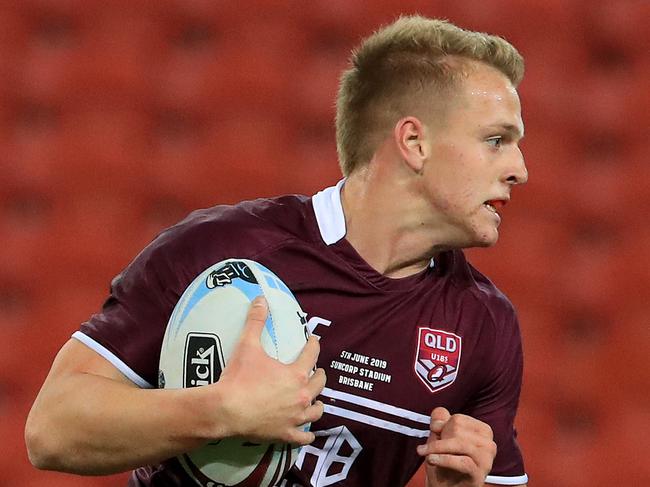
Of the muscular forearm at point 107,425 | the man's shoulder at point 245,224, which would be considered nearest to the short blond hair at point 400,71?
the man's shoulder at point 245,224

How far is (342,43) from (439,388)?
1143 mm

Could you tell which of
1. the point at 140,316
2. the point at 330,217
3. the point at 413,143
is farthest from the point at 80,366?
the point at 413,143

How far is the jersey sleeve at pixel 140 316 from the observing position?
3.62ft

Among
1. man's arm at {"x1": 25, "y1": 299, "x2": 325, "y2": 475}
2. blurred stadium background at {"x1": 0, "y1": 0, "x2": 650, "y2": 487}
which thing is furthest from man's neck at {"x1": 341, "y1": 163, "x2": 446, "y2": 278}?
blurred stadium background at {"x1": 0, "y1": 0, "x2": 650, "y2": 487}

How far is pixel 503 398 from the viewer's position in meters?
1.29

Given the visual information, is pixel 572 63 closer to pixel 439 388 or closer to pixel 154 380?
pixel 439 388

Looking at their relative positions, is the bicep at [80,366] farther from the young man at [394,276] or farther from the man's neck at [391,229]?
the man's neck at [391,229]

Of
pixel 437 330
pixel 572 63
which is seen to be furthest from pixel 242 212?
pixel 572 63

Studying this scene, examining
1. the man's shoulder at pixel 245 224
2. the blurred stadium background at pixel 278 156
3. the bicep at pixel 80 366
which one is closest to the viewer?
the bicep at pixel 80 366

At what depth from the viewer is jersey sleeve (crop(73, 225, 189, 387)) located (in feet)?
3.62

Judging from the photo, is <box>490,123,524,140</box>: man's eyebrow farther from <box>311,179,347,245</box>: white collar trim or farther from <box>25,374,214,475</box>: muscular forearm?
<box>25,374,214,475</box>: muscular forearm

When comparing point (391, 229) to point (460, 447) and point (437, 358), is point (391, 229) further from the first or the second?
point (460, 447)

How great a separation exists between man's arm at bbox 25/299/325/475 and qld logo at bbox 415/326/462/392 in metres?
0.23

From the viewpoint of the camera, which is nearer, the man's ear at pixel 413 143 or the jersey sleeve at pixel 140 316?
the jersey sleeve at pixel 140 316
